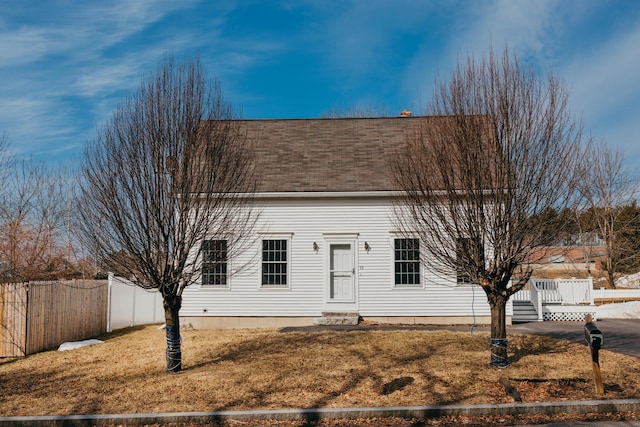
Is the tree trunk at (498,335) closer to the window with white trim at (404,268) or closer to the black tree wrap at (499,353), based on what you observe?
the black tree wrap at (499,353)

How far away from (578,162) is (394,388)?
4.93 meters

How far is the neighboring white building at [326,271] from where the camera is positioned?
16.0m

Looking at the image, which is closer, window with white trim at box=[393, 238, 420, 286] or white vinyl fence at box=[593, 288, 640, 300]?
window with white trim at box=[393, 238, 420, 286]

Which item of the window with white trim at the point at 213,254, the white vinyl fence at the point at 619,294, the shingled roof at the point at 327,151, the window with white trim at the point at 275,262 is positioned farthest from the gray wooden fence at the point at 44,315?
the white vinyl fence at the point at 619,294

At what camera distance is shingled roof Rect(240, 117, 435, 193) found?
16.4 metres

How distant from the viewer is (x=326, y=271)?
16250 mm

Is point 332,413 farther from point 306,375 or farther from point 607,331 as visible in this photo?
point 607,331

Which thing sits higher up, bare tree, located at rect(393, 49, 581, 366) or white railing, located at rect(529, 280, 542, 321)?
bare tree, located at rect(393, 49, 581, 366)

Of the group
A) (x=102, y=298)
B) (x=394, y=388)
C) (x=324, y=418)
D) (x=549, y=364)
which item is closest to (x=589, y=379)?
(x=549, y=364)

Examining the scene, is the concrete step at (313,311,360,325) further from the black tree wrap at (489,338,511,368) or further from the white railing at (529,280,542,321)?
the black tree wrap at (489,338,511,368)

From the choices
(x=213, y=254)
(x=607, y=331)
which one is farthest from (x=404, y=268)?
(x=213, y=254)

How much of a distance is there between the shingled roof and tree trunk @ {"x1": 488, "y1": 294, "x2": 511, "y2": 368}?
6651mm

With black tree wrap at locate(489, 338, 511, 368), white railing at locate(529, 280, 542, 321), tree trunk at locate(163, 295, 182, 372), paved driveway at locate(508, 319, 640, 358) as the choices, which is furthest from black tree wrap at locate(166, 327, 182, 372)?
white railing at locate(529, 280, 542, 321)

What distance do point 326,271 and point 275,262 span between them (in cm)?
162
